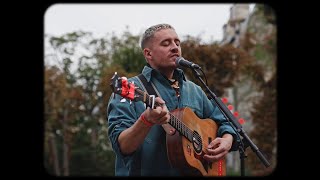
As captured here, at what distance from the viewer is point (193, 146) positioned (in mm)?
2473

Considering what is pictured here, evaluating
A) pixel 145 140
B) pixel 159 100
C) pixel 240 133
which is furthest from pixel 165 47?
pixel 240 133

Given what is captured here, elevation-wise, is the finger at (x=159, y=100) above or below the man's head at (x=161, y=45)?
below

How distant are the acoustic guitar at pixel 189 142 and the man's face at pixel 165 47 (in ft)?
0.81

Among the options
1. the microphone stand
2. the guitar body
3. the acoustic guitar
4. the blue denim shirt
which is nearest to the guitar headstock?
the acoustic guitar

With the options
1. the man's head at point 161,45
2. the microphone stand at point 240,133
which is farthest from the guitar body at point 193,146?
the man's head at point 161,45

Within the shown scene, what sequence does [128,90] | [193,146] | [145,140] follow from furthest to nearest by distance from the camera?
[193,146], [145,140], [128,90]

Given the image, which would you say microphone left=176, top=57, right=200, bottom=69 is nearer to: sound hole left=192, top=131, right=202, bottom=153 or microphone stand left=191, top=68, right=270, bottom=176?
microphone stand left=191, top=68, right=270, bottom=176

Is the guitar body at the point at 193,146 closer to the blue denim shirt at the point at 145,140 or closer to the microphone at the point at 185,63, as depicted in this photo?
the blue denim shirt at the point at 145,140

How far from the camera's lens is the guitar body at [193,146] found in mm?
2371

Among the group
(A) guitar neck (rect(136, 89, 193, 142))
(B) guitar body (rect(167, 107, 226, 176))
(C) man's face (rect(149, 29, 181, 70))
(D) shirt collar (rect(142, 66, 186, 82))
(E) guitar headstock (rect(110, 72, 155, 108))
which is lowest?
(B) guitar body (rect(167, 107, 226, 176))

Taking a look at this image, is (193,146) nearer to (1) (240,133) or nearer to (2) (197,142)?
(2) (197,142)

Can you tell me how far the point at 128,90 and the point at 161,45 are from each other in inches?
15.7

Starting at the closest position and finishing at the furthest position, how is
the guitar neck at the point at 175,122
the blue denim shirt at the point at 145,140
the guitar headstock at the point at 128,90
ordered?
the guitar headstock at the point at 128,90 < the guitar neck at the point at 175,122 < the blue denim shirt at the point at 145,140

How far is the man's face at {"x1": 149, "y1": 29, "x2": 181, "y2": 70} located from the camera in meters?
2.43
